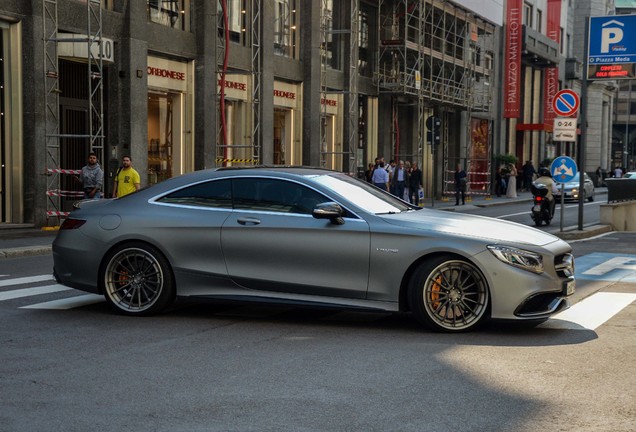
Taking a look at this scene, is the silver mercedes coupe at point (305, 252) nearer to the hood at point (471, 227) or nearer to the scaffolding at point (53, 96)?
the hood at point (471, 227)

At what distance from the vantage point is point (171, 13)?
89.0 ft

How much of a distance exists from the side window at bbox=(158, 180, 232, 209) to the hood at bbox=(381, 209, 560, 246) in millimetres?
1533

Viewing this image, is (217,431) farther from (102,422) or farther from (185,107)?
(185,107)

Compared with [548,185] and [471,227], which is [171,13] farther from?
[471,227]

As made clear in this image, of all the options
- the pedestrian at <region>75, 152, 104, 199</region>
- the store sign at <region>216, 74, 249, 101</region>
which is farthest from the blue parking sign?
the pedestrian at <region>75, 152, 104, 199</region>

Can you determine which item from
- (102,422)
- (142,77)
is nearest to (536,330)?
(102,422)

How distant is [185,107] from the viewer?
27.9 metres

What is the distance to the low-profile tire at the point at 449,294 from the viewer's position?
8375 mm

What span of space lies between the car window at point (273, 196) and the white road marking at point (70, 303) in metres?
2.18

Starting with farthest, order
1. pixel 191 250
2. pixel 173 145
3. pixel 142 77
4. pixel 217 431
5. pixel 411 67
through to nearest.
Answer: pixel 411 67, pixel 173 145, pixel 142 77, pixel 191 250, pixel 217 431

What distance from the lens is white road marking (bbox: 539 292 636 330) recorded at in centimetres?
909

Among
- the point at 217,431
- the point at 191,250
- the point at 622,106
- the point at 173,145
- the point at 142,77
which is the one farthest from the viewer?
the point at 622,106

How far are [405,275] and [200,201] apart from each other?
7.00 ft

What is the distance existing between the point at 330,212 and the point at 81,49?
1614 centimetres
